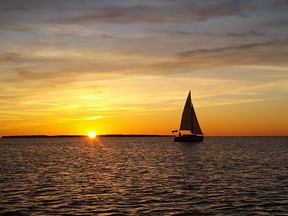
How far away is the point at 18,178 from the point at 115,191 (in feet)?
54.0

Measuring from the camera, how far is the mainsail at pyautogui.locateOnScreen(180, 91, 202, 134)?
458 feet

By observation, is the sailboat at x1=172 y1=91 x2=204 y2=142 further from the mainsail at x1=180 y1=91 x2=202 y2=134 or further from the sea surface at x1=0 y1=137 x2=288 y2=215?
the sea surface at x1=0 y1=137 x2=288 y2=215

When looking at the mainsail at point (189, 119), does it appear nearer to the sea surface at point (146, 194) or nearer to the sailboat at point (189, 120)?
the sailboat at point (189, 120)

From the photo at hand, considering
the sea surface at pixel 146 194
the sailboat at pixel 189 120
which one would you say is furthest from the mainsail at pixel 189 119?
the sea surface at pixel 146 194

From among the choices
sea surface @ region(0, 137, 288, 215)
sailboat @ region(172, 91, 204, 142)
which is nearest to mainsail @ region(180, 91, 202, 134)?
sailboat @ region(172, 91, 204, 142)

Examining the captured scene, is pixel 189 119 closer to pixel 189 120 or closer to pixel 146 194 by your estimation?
pixel 189 120

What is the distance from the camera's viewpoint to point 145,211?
27.5 metres

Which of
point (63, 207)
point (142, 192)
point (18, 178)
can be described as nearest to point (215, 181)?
point (142, 192)

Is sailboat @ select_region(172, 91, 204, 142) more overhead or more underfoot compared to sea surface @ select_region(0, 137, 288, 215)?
more overhead

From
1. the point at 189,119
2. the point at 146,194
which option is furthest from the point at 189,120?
the point at 146,194

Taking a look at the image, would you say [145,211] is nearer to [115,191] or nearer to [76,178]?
[115,191]

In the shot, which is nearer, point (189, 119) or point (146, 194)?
point (146, 194)

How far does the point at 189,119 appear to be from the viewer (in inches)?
5536

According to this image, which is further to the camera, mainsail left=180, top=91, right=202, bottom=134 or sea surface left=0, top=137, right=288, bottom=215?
mainsail left=180, top=91, right=202, bottom=134
